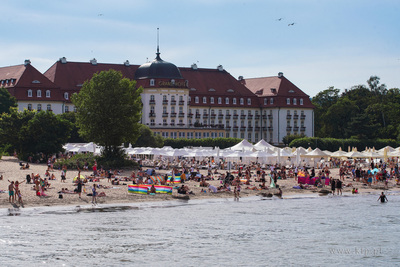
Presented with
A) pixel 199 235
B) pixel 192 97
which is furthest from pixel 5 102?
pixel 199 235

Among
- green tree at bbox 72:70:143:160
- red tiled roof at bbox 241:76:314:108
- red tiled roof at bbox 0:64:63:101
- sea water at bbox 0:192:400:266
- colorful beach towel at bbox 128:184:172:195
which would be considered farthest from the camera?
red tiled roof at bbox 241:76:314:108

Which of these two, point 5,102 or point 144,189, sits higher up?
point 5,102

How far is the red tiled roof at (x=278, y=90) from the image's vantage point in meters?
135

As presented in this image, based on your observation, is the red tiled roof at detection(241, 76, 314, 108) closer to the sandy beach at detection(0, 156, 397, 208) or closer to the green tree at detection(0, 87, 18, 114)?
the green tree at detection(0, 87, 18, 114)

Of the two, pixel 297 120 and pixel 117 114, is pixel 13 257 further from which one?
pixel 297 120

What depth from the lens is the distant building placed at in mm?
118812

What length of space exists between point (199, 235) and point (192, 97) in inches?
3698

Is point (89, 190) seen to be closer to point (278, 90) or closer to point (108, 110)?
point (108, 110)

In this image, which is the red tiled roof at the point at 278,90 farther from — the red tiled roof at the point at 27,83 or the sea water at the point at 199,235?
the sea water at the point at 199,235

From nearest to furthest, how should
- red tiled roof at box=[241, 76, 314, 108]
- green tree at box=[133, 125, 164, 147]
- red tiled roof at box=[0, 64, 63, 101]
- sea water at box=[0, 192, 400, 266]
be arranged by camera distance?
sea water at box=[0, 192, 400, 266], green tree at box=[133, 125, 164, 147], red tiled roof at box=[0, 64, 63, 101], red tiled roof at box=[241, 76, 314, 108]

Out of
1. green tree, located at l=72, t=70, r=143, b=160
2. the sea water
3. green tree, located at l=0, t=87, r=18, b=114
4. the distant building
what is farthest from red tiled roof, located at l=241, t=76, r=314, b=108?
the sea water

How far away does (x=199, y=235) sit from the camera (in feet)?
127

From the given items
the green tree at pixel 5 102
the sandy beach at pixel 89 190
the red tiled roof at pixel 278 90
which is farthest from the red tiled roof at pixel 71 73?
the sandy beach at pixel 89 190

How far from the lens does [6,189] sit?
5022 cm
